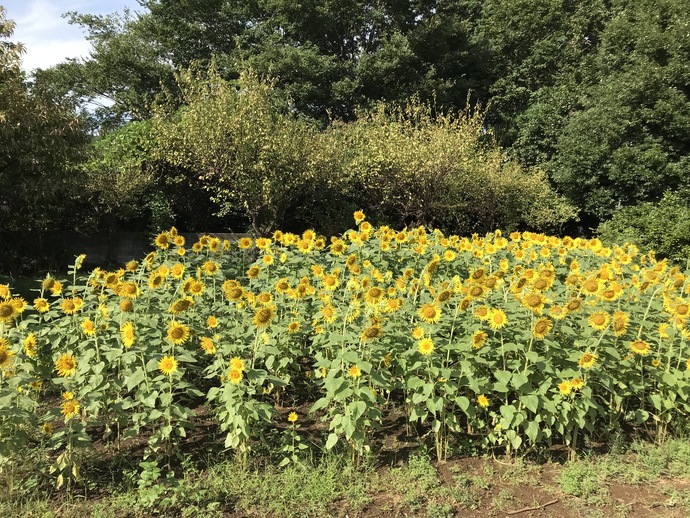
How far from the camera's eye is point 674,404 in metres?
2.88

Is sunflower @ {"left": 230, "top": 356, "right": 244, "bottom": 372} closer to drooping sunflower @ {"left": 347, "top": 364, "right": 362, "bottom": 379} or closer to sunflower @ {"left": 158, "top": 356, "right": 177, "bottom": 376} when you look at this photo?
sunflower @ {"left": 158, "top": 356, "right": 177, "bottom": 376}

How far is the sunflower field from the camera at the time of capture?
239cm

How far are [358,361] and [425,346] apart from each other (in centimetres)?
36

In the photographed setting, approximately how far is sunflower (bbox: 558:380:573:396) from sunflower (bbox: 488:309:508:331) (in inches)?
16.5

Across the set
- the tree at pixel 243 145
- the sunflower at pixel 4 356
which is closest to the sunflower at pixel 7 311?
the sunflower at pixel 4 356

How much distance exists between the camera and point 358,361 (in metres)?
2.40

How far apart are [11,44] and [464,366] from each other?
7.34 metres

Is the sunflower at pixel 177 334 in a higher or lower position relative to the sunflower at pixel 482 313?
lower

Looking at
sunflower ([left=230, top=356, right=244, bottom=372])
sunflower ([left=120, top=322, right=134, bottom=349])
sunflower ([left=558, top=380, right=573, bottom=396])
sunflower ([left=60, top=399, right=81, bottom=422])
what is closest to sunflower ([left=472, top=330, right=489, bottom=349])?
sunflower ([left=558, top=380, right=573, bottom=396])

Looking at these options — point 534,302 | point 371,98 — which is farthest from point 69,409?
point 371,98

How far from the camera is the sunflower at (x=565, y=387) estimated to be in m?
2.48

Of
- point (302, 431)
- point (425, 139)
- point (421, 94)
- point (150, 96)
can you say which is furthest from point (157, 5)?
point (302, 431)

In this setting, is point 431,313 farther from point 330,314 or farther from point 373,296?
point 330,314

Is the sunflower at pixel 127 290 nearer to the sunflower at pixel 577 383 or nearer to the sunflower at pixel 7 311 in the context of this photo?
the sunflower at pixel 7 311
